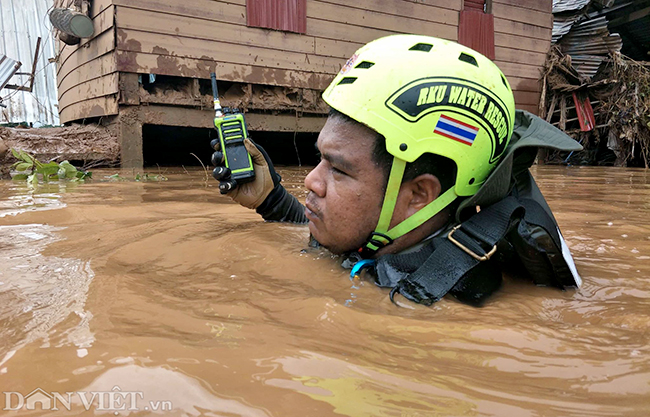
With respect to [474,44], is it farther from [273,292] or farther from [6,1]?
[6,1]

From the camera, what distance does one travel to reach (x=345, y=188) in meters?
1.73

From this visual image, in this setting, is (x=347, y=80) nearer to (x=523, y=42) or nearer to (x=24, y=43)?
(x=523, y=42)

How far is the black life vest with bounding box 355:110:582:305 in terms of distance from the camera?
150 cm

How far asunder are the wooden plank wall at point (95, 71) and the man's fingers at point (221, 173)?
15.6 ft

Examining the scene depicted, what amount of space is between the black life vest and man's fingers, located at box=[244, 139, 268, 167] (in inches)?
41.0

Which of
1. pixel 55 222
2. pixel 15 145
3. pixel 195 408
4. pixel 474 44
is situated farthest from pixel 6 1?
pixel 195 408

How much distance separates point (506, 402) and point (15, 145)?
652cm

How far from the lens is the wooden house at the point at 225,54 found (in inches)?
252

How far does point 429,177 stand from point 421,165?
0.05 m

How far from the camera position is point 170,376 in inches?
34.6

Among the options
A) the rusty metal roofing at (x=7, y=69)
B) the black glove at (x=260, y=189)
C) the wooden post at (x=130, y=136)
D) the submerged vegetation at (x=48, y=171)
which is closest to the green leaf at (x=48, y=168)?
the submerged vegetation at (x=48, y=171)

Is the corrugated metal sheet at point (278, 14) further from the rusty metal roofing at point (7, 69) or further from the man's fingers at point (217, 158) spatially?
the rusty metal roofing at point (7, 69)

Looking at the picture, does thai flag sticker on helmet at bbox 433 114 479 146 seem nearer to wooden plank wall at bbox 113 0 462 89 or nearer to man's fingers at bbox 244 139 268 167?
man's fingers at bbox 244 139 268 167

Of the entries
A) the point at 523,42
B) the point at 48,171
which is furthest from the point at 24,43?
the point at 523,42
